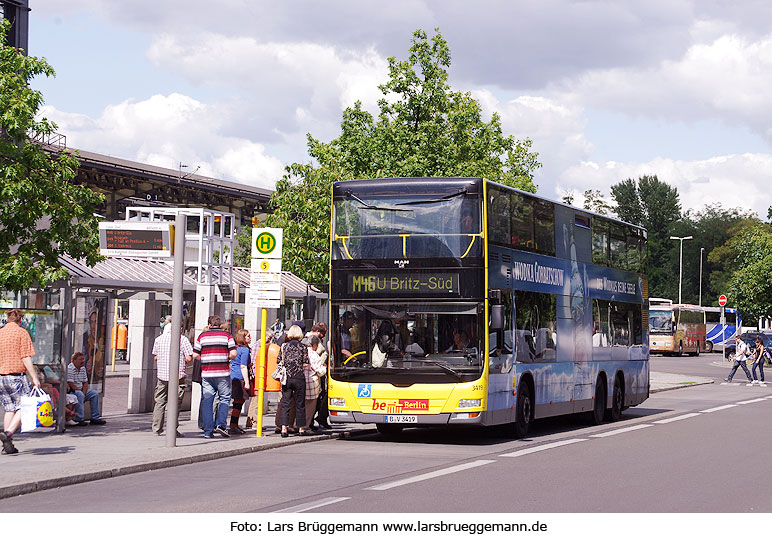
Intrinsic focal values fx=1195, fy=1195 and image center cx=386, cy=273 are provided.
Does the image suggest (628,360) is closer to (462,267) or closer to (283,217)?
(462,267)

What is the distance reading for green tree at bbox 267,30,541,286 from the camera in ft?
115

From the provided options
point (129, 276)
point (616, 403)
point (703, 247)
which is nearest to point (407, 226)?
point (616, 403)

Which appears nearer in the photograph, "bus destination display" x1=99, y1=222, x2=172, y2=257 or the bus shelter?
"bus destination display" x1=99, y1=222, x2=172, y2=257

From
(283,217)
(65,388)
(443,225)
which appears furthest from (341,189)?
(283,217)

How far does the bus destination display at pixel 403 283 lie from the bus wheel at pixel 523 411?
91.5 inches

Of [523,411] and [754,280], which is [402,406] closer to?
[523,411]

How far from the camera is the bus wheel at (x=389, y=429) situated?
18.3 meters

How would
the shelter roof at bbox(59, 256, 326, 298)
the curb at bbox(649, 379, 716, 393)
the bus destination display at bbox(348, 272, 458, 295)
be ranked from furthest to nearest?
the curb at bbox(649, 379, 716, 393), the shelter roof at bbox(59, 256, 326, 298), the bus destination display at bbox(348, 272, 458, 295)

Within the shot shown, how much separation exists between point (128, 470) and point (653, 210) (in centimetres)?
13288

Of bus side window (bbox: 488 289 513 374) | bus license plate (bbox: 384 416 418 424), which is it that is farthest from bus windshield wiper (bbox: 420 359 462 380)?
bus license plate (bbox: 384 416 418 424)

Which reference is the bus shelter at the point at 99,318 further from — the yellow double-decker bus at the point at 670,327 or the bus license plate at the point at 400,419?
the yellow double-decker bus at the point at 670,327

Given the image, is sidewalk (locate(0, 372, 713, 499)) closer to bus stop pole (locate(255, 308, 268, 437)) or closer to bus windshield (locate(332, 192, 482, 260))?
bus stop pole (locate(255, 308, 268, 437))

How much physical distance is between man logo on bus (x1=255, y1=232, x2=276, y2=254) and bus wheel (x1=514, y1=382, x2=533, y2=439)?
426cm

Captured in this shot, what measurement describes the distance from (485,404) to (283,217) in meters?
20.2
